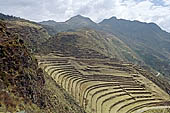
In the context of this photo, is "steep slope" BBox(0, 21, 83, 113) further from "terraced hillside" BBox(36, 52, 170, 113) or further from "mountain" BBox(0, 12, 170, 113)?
"terraced hillside" BBox(36, 52, 170, 113)

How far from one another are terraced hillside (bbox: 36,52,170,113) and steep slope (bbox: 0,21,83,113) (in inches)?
459

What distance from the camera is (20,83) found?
91.8 ft

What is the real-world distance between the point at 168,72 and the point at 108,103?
14483 cm

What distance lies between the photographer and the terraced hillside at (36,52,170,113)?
47447 mm

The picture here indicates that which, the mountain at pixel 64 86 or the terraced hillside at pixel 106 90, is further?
the terraced hillside at pixel 106 90

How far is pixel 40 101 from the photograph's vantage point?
2989cm

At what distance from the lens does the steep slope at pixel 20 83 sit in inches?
916

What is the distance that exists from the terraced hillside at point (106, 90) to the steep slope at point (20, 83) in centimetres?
1165

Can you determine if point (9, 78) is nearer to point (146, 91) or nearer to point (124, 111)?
point (124, 111)

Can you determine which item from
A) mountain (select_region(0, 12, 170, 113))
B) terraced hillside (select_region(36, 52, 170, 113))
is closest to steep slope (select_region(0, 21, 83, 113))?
mountain (select_region(0, 12, 170, 113))

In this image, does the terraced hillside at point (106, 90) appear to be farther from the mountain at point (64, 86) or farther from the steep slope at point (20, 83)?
the steep slope at point (20, 83)

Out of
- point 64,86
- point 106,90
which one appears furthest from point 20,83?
point 106,90

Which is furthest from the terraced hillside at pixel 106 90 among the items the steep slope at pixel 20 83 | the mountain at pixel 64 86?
the steep slope at pixel 20 83

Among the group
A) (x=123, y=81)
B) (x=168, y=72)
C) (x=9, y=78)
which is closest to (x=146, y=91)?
(x=123, y=81)
